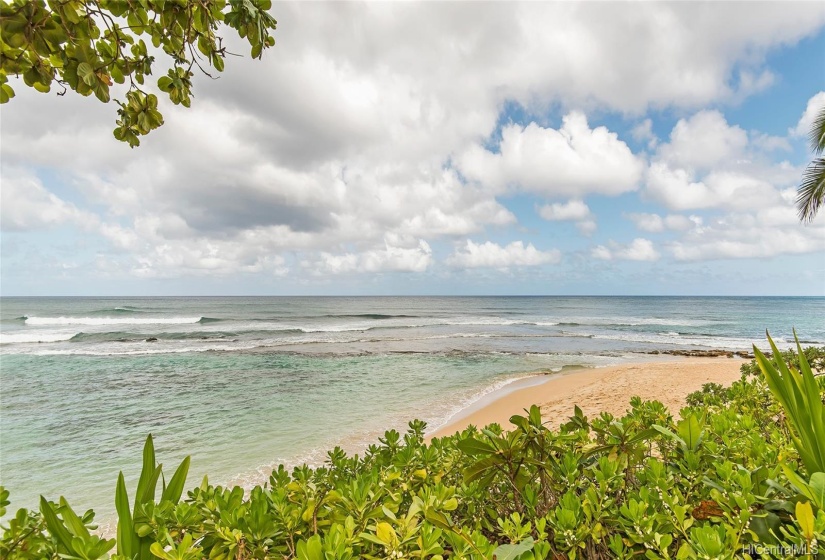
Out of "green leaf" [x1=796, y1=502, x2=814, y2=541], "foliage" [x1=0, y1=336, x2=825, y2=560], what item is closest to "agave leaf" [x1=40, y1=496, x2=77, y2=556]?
"foliage" [x1=0, y1=336, x2=825, y2=560]

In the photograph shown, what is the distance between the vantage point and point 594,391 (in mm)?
10984

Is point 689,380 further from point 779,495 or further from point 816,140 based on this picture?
point 779,495

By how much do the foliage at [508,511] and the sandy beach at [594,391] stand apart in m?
6.41

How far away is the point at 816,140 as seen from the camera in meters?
9.81

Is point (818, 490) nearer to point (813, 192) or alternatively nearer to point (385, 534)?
point (385, 534)

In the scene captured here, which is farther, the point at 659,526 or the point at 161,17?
the point at 161,17

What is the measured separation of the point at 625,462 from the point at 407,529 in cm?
107

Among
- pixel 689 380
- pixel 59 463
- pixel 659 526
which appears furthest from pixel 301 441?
pixel 689 380

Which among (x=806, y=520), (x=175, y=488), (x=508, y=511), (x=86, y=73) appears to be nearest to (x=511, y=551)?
(x=508, y=511)

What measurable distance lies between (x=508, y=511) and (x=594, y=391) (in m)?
10.9

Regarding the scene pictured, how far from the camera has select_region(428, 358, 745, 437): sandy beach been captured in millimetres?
8758

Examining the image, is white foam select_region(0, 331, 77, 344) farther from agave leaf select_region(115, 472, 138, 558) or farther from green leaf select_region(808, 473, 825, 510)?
green leaf select_region(808, 473, 825, 510)

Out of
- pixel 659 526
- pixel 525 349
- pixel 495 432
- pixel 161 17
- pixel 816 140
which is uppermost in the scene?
pixel 816 140

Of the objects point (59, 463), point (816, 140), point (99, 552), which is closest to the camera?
point (99, 552)
